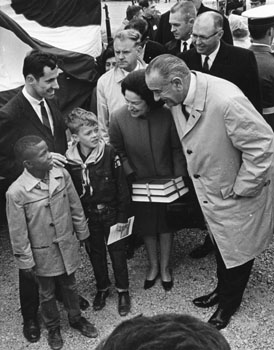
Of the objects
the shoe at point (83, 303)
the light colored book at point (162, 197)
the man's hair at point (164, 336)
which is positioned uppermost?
the man's hair at point (164, 336)

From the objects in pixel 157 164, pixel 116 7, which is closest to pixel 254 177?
pixel 157 164

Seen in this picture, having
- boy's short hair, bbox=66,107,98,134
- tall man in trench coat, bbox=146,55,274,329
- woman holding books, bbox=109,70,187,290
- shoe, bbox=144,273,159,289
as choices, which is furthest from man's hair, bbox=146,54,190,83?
shoe, bbox=144,273,159,289

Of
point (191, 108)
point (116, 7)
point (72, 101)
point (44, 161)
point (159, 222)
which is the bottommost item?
point (116, 7)

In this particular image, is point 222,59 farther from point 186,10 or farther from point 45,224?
point 45,224

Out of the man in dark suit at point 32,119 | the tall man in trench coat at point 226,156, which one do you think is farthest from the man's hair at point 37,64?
the tall man in trench coat at point 226,156

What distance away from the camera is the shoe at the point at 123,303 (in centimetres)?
349

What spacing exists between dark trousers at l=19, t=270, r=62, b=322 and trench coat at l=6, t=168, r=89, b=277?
0.18 m

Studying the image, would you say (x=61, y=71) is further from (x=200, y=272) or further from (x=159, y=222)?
(x=200, y=272)

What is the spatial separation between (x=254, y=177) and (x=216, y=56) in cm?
123

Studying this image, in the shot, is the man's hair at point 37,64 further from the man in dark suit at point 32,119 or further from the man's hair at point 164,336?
the man's hair at point 164,336

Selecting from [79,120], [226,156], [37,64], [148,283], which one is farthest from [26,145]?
[148,283]

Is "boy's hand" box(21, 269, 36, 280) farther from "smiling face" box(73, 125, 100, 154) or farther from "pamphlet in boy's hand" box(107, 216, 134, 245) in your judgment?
"smiling face" box(73, 125, 100, 154)

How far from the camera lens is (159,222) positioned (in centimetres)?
356

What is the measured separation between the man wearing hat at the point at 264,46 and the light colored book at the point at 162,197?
0.99 meters
